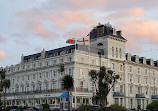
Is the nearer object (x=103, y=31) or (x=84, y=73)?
(x=84, y=73)

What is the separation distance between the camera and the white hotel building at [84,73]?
79062mm

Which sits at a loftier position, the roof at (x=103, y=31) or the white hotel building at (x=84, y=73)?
the roof at (x=103, y=31)

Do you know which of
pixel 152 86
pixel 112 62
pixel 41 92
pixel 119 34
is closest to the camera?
pixel 41 92

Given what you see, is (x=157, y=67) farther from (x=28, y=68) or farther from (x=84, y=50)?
(x=28, y=68)

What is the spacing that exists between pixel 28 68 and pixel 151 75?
4485cm

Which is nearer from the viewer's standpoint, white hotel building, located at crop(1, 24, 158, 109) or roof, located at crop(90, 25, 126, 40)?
white hotel building, located at crop(1, 24, 158, 109)

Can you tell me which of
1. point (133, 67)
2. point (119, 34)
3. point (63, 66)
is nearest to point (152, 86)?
point (133, 67)

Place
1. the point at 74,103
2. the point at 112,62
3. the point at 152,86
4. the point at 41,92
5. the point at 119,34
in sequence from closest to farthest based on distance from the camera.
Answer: the point at 74,103
the point at 41,92
the point at 112,62
the point at 119,34
the point at 152,86

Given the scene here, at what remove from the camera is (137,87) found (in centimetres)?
9719

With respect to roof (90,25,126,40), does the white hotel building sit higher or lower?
lower

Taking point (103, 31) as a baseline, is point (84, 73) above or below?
below

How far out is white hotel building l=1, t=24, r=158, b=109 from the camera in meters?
79.1

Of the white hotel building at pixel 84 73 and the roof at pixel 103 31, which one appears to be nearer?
the white hotel building at pixel 84 73

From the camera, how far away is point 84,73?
3162 inches
